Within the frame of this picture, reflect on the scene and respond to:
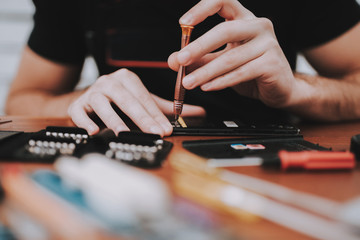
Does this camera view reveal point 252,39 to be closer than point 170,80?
Yes

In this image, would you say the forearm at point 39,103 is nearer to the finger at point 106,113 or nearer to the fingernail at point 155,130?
the finger at point 106,113

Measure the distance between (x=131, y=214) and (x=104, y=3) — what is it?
0.90 meters

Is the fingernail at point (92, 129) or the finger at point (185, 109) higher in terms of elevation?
the fingernail at point (92, 129)

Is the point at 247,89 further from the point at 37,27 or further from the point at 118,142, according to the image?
the point at 37,27

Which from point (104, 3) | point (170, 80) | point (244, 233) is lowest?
point (170, 80)

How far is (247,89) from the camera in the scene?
0.68 m

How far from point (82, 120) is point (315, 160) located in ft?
1.21

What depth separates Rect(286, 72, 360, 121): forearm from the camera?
70cm

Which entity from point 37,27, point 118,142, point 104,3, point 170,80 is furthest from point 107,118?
point 37,27

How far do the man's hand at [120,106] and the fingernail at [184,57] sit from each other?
0.10m

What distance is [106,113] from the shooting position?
20.6 inches

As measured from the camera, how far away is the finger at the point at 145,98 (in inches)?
20.1

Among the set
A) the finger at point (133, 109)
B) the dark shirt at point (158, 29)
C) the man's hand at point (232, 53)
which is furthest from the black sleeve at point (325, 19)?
the finger at point (133, 109)

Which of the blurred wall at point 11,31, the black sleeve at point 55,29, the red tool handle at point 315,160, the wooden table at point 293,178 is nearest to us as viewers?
the wooden table at point 293,178
